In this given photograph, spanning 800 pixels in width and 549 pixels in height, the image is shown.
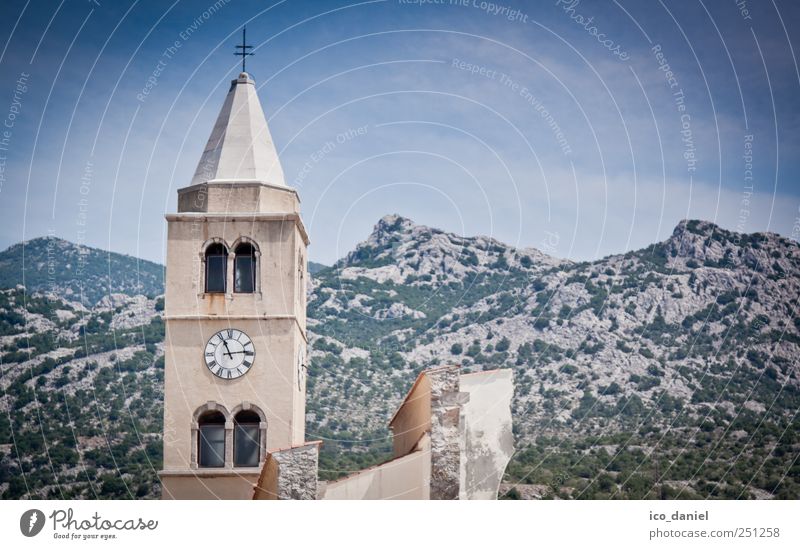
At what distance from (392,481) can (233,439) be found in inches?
222

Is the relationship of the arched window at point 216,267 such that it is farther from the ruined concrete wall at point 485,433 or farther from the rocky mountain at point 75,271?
the rocky mountain at point 75,271

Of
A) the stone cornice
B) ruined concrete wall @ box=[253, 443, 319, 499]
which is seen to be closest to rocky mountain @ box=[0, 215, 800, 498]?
the stone cornice

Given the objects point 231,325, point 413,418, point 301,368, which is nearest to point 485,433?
point 413,418

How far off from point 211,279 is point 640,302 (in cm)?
3661

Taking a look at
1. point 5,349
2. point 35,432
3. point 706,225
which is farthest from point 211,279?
point 706,225

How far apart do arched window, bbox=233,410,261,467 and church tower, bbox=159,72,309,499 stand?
0.07 ft

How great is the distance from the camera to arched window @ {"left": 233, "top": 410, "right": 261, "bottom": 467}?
2738cm

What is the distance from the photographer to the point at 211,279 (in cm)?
2831

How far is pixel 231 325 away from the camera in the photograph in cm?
2784

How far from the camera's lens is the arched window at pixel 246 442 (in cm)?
2738

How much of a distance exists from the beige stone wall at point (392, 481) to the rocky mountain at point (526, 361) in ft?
40.8

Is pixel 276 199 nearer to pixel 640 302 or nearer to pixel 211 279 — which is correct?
pixel 211 279

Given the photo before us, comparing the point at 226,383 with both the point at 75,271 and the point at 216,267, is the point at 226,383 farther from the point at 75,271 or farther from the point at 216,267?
the point at 75,271

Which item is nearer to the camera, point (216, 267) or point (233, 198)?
point (216, 267)
